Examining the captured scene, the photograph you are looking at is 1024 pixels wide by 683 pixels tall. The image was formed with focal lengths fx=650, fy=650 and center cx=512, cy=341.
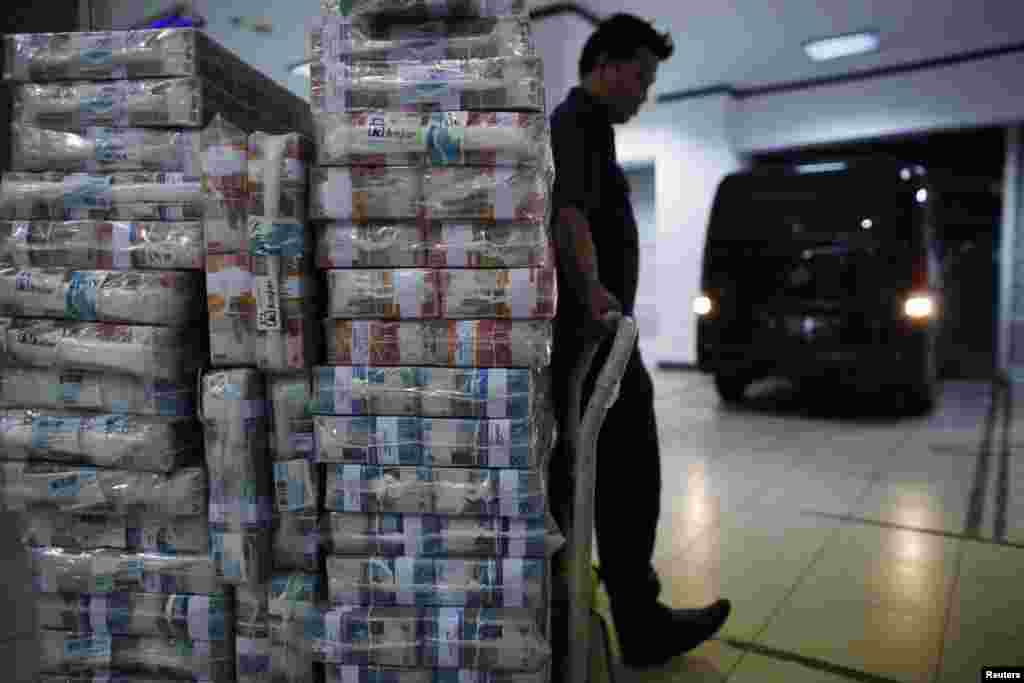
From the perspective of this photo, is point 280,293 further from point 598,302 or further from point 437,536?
point 598,302

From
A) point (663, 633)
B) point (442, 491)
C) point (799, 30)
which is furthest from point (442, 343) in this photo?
point (799, 30)

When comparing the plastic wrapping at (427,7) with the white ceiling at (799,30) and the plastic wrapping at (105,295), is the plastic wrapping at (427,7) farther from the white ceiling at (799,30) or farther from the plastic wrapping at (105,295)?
the white ceiling at (799,30)

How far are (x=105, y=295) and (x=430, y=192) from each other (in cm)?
74

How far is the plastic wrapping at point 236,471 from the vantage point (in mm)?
1337

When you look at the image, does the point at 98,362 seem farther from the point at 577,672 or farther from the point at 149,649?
the point at 577,672

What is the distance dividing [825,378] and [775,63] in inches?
164

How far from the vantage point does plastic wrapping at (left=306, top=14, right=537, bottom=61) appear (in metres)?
1.29

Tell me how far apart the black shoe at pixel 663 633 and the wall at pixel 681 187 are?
661 centimetres

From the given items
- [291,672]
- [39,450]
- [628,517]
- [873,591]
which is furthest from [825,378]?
[39,450]

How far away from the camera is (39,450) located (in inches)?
56.6

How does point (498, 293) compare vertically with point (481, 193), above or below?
below

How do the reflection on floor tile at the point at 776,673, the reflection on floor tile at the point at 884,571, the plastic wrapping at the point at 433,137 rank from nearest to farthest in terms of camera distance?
the plastic wrapping at the point at 433,137
the reflection on floor tile at the point at 776,673
the reflection on floor tile at the point at 884,571

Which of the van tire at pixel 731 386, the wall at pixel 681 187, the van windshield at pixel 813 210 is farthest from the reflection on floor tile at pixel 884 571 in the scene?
the wall at pixel 681 187

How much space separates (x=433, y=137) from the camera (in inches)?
50.1
